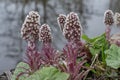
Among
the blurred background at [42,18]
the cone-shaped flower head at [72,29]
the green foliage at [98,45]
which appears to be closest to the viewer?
the cone-shaped flower head at [72,29]

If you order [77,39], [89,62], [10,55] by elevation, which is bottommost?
[10,55]

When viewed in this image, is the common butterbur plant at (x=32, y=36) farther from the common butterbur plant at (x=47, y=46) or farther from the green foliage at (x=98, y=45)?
the green foliage at (x=98, y=45)

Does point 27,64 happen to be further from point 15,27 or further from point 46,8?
point 46,8

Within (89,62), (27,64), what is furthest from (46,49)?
(89,62)

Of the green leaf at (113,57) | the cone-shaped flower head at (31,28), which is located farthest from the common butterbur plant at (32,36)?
the green leaf at (113,57)

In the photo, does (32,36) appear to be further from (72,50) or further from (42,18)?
(42,18)

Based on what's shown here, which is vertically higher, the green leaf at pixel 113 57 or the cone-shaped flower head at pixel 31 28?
the cone-shaped flower head at pixel 31 28
